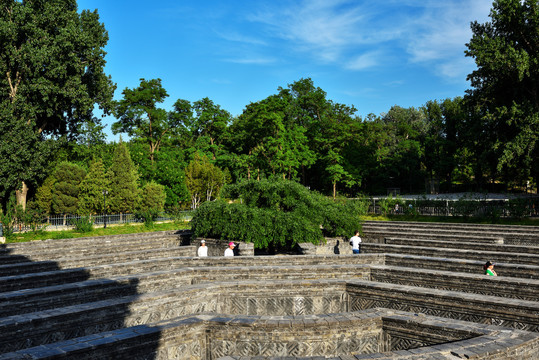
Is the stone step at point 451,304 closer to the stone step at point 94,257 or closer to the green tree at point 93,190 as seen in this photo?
the stone step at point 94,257

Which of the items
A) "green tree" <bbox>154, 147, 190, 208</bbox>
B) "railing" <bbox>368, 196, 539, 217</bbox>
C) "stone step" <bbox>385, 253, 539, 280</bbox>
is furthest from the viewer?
"green tree" <bbox>154, 147, 190, 208</bbox>

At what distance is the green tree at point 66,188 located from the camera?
27.2 meters

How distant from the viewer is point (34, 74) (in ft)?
84.2

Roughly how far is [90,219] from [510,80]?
103 ft

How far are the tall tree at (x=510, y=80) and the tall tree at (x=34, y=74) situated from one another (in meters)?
29.1

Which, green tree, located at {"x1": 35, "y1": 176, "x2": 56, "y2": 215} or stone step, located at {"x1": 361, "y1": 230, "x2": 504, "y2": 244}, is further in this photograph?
green tree, located at {"x1": 35, "y1": 176, "x2": 56, "y2": 215}

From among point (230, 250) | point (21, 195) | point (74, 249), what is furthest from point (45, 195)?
point (230, 250)

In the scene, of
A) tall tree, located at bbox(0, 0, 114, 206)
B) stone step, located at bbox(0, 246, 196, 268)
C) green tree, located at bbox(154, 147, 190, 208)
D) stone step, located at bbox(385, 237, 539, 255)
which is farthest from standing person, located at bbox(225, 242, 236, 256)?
green tree, located at bbox(154, 147, 190, 208)

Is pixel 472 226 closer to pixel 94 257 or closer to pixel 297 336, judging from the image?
pixel 297 336

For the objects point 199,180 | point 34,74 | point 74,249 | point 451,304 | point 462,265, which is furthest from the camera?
point 199,180

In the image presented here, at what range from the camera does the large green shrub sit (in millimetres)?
15070

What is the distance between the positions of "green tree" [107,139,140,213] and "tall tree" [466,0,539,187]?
1057 inches

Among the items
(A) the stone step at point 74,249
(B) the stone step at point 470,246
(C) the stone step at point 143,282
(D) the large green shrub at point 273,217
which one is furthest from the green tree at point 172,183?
(C) the stone step at point 143,282

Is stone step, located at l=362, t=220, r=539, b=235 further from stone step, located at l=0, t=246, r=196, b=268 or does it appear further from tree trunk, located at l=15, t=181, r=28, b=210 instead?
tree trunk, located at l=15, t=181, r=28, b=210
